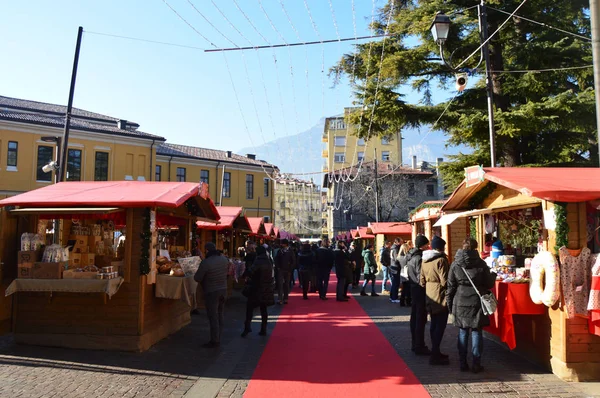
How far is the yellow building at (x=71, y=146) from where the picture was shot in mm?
33812

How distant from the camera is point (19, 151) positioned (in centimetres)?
3406

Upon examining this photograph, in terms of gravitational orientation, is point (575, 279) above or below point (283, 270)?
above

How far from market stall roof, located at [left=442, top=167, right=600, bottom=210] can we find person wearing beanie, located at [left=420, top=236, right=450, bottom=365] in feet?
4.52

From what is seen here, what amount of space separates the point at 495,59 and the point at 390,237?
1252 cm

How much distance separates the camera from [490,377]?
6586 mm

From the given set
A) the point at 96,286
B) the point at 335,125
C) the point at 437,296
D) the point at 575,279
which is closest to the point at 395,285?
the point at 437,296

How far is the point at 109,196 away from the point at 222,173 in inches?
1626

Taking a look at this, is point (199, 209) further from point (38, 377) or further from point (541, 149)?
point (541, 149)

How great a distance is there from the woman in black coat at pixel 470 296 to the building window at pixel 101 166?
3620 cm

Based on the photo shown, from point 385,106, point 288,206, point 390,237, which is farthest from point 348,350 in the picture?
point 288,206

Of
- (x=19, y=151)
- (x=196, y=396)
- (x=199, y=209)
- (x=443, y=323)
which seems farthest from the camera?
(x=19, y=151)

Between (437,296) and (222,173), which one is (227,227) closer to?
(437,296)

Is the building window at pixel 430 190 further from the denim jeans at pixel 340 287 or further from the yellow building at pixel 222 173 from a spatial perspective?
the denim jeans at pixel 340 287

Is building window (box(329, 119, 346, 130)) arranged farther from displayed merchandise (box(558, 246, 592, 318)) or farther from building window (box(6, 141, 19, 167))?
displayed merchandise (box(558, 246, 592, 318))
